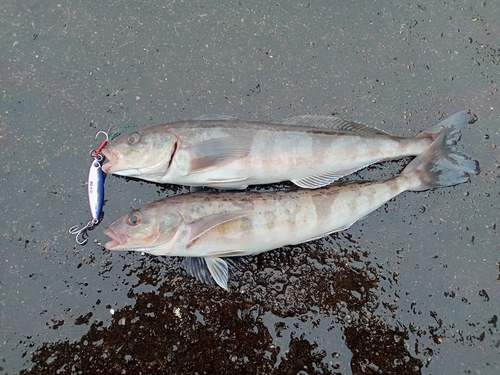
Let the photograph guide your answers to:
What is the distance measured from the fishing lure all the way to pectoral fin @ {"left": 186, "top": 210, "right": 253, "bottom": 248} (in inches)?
38.5

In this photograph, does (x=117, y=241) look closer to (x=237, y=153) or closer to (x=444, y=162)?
(x=237, y=153)

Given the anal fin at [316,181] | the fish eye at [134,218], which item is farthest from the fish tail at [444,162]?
the fish eye at [134,218]

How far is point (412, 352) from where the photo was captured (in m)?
3.61

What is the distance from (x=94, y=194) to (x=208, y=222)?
3.82ft

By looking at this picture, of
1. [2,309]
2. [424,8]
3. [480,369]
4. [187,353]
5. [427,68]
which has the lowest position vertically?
[480,369]

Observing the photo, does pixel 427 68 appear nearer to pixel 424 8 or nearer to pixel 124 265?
pixel 424 8

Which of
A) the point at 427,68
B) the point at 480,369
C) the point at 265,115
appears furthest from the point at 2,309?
the point at 427,68

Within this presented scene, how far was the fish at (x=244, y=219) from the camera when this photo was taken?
10.4ft

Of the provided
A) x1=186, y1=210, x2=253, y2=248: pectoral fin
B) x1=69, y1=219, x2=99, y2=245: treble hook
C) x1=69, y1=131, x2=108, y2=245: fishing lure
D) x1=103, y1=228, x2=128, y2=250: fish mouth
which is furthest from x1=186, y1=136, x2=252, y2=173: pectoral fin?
x1=69, y1=219, x2=99, y2=245: treble hook

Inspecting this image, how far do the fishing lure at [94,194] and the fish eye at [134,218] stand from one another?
496 mm

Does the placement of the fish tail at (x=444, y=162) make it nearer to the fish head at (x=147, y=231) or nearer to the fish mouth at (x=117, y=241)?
the fish head at (x=147, y=231)

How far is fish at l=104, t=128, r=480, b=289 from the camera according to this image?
125 inches

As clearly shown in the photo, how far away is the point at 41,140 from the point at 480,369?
484 cm

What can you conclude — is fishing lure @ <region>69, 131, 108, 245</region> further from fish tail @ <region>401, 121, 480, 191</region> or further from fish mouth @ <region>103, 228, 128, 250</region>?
fish tail @ <region>401, 121, 480, 191</region>
